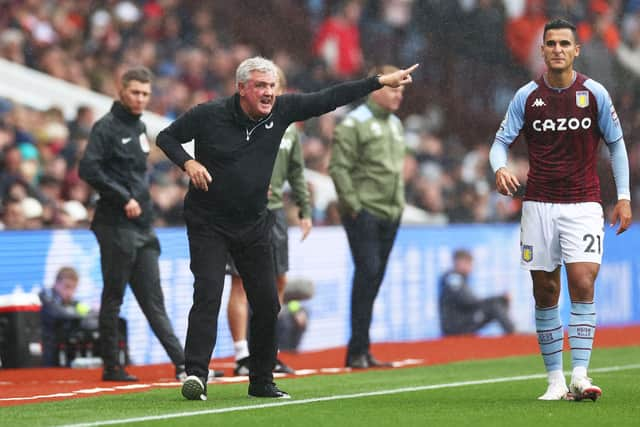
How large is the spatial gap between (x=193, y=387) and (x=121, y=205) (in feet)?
8.16

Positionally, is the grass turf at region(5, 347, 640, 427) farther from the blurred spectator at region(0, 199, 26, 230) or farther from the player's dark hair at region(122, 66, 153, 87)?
the blurred spectator at region(0, 199, 26, 230)

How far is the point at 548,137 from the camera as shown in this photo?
8586 mm

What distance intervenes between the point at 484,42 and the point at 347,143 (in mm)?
10182

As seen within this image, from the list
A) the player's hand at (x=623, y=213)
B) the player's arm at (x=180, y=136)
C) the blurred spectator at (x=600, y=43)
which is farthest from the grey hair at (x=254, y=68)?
the blurred spectator at (x=600, y=43)

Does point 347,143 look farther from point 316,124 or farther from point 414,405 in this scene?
point 316,124

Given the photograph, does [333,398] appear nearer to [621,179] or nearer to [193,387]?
[193,387]

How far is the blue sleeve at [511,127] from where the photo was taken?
8.62 metres

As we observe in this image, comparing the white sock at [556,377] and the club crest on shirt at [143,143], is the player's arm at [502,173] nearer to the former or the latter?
the white sock at [556,377]

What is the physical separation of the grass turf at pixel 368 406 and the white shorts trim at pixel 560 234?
819mm

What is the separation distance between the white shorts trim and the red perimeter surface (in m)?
2.81

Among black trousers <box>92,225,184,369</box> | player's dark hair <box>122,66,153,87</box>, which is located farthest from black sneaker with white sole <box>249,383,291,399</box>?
player's dark hair <box>122,66,153,87</box>

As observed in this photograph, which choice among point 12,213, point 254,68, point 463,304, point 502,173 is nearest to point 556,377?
point 502,173

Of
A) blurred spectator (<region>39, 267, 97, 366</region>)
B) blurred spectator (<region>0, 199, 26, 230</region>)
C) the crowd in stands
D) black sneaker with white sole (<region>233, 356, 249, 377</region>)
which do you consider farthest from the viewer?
the crowd in stands

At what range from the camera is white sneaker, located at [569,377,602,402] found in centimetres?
827
